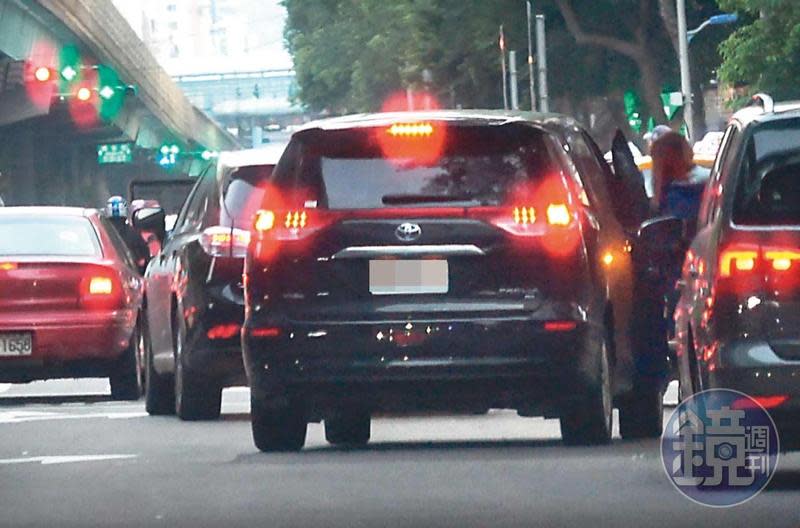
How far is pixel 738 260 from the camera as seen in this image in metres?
10.7

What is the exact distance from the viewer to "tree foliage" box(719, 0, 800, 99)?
43562 mm

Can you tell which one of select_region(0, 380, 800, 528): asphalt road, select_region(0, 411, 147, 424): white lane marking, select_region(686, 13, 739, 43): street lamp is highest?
select_region(686, 13, 739, 43): street lamp

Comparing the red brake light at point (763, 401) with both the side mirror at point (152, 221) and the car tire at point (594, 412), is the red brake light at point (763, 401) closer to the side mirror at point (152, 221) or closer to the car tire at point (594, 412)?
the car tire at point (594, 412)

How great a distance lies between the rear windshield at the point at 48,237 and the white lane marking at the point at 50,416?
2.00 m

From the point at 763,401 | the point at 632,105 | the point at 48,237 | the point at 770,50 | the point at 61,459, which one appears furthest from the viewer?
the point at 632,105

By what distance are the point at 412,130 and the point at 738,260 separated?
247 cm

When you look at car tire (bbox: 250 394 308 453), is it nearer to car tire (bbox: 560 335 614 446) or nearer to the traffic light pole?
car tire (bbox: 560 335 614 446)

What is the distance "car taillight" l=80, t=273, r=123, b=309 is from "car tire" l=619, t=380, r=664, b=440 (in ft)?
22.1

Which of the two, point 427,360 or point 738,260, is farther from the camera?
point 427,360

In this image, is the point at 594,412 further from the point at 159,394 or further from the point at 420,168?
the point at 159,394

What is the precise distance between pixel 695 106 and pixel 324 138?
1875 inches

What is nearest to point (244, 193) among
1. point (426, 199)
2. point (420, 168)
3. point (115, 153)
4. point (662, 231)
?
point (420, 168)

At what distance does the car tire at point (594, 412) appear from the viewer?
13.1 m

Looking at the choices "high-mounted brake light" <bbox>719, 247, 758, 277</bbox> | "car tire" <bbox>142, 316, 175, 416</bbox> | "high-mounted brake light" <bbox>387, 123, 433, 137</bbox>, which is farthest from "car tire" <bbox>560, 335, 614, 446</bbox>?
"car tire" <bbox>142, 316, 175, 416</bbox>
